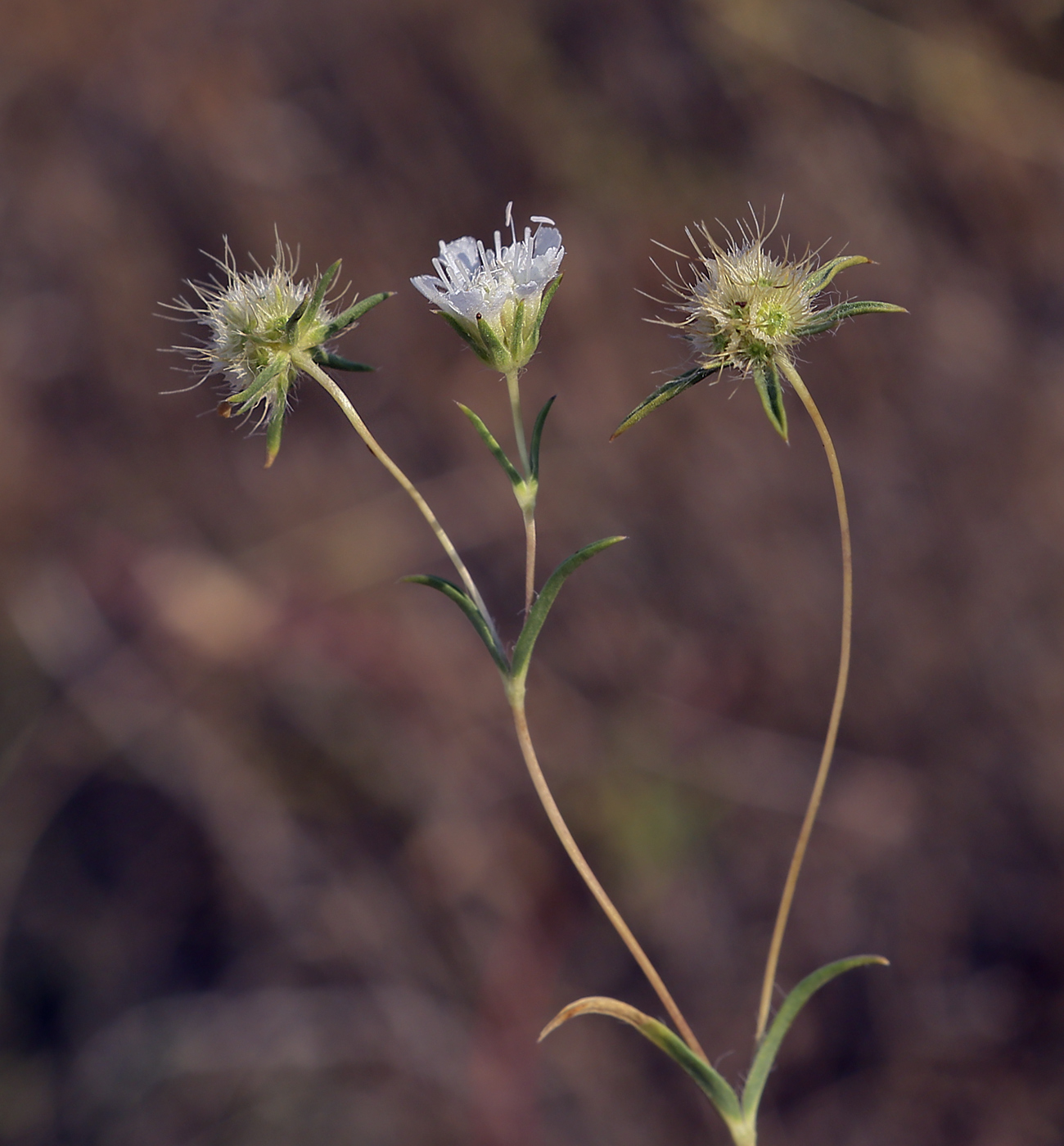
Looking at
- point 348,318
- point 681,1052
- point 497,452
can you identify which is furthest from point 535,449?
point 681,1052

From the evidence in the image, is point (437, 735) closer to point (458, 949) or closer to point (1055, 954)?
point (458, 949)

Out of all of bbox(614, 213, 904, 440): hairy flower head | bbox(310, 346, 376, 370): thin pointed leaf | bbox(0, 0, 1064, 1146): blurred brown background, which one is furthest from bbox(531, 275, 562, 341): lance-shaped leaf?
bbox(0, 0, 1064, 1146): blurred brown background

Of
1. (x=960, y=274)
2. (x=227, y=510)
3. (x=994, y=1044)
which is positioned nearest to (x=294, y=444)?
(x=227, y=510)

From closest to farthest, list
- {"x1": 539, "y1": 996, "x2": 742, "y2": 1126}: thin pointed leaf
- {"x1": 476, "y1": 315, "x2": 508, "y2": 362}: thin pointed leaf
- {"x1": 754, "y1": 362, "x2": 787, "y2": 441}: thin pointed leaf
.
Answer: {"x1": 539, "y1": 996, "x2": 742, "y2": 1126}: thin pointed leaf → {"x1": 754, "y1": 362, "x2": 787, "y2": 441}: thin pointed leaf → {"x1": 476, "y1": 315, "x2": 508, "y2": 362}: thin pointed leaf

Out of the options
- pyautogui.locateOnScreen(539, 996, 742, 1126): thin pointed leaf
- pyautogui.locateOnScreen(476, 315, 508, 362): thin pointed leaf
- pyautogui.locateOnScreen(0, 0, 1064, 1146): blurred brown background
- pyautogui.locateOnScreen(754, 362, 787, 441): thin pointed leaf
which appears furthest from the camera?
pyautogui.locateOnScreen(0, 0, 1064, 1146): blurred brown background

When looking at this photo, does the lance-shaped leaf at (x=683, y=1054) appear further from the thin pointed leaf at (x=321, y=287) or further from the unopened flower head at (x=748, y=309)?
the thin pointed leaf at (x=321, y=287)

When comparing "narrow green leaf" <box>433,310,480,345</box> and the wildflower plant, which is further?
"narrow green leaf" <box>433,310,480,345</box>

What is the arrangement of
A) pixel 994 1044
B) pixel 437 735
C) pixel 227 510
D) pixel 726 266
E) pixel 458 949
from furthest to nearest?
pixel 227 510 < pixel 437 735 < pixel 458 949 < pixel 994 1044 < pixel 726 266

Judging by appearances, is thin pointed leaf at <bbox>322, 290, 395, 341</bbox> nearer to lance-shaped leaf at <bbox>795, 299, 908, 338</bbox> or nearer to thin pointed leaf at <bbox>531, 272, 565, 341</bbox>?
thin pointed leaf at <bbox>531, 272, 565, 341</bbox>
